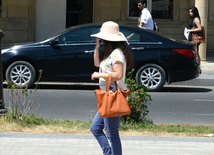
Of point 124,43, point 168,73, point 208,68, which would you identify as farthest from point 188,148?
point 208,68

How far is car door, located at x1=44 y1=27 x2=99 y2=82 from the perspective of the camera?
12.6 meters

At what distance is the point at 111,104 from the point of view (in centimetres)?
510

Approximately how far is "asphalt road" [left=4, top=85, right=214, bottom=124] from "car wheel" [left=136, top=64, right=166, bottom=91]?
227 mm

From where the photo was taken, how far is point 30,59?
1262cm

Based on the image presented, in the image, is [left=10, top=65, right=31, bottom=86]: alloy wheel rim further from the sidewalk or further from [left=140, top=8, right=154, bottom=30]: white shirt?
the sidewalk

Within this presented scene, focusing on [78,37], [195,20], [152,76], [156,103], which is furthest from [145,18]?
[156,103]

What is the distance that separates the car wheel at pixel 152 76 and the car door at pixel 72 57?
3.39 ft

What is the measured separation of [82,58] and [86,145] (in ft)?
20.4

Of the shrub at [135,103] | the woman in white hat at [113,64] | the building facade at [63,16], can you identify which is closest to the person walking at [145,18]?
the building facade at [63,16]

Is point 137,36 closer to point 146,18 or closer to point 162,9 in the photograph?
point 146,18

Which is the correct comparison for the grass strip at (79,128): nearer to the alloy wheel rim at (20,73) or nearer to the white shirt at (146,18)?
the alloy wheel rim at (20,73)

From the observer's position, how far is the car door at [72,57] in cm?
1255

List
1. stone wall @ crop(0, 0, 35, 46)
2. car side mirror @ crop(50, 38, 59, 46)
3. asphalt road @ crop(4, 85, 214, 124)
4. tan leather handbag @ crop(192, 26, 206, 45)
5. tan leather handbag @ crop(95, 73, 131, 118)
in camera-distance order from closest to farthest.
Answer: tan leather handbag @ crop(95, 73, 131, 118) < asphalt road @ crop(4, 85, 214, 124) < car side mirror @ crop(50, 38, 59, 46) < tan leather handbag @ crop(192, 26, 206, 45) < stone wall @ crop(0, 0, 35, 46)

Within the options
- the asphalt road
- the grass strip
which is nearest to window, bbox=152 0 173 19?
the asphalt road
